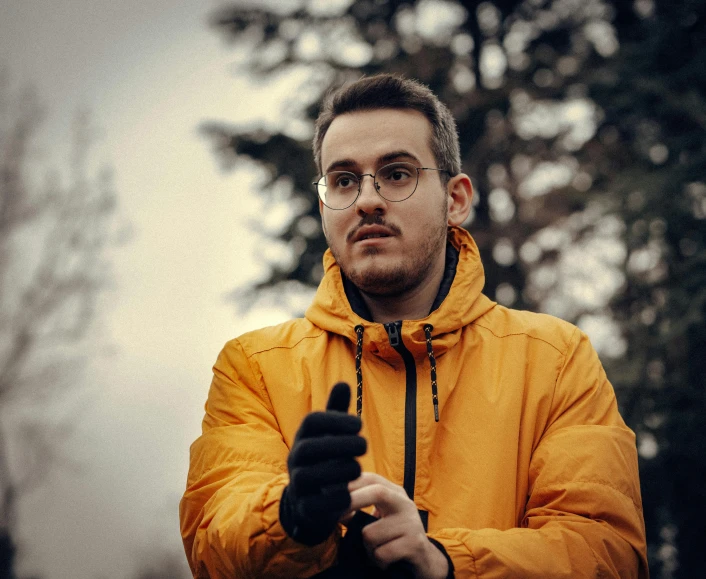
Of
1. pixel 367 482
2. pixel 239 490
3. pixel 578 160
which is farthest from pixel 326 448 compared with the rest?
pixel 578 160

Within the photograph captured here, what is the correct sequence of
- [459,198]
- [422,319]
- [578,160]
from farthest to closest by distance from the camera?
[578,160], [459,198], [422,319]

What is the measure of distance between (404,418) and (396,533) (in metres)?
0.50

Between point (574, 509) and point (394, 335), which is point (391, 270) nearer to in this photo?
point (394, 335)

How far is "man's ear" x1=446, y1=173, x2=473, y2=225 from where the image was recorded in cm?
287

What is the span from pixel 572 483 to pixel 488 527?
29 cm

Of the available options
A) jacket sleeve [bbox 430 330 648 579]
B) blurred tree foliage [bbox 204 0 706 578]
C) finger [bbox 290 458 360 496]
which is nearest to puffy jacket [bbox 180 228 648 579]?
jacket sleeve [bbox 430 330 648 579]

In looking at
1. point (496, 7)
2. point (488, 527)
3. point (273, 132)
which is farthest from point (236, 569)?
point (496, 7)

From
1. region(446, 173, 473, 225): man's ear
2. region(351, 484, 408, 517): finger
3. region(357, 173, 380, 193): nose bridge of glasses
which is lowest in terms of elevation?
region(351, 484, 408, 517): finger

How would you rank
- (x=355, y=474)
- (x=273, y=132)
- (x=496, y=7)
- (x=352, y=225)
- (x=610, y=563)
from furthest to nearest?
(x=496, y=7)
(x=273, y=132)
(x=352, y=225)
(x=610, y=563)
(x=355, y=474)

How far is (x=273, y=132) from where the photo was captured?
8.08 meters

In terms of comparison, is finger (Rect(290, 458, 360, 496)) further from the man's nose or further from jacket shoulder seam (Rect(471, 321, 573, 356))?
the man's nose

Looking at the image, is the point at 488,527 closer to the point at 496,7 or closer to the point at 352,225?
the point at 352,225

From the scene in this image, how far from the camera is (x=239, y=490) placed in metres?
2.07

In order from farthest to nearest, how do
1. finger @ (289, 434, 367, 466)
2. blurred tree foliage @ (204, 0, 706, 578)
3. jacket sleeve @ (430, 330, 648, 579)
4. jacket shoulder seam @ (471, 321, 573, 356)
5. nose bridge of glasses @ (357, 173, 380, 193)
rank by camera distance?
blurred tree foliage @ (204, 0, 706, 578) → nose bridge of glasses @ (357, 173, 380, 193) → jacket shoulder seam @ (471, 321, 573, 356) → jacket sleeve @ (430, 330, 648, 579) → finger @ (289, 434, 367, 466)
